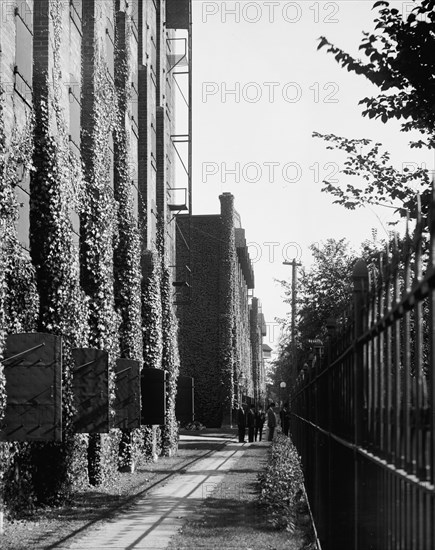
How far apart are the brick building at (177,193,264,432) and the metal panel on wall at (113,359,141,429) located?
104 feet

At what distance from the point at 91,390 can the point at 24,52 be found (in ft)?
18.9

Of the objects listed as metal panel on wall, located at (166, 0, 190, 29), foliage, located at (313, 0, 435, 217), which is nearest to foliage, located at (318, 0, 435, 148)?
foliage, located at (313, 0, 435, 217)

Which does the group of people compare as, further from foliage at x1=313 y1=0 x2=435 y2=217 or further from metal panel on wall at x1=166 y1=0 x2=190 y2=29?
foliage at x1=313 y1=0 x2=435 y2=217

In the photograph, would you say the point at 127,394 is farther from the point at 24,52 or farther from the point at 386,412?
the point at 386,412

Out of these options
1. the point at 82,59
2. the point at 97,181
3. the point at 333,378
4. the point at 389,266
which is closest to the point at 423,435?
the point at 389,266

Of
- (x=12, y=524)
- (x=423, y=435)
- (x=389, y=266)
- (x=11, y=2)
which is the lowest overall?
(x=12, y=524)

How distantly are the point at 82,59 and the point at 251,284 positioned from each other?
69926 mm

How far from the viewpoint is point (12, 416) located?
13195 millimetres

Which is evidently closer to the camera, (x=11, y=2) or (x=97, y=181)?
(x=11, y=2)

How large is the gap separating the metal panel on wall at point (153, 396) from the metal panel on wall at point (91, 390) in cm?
655

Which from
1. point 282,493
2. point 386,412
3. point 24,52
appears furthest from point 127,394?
point 386,412

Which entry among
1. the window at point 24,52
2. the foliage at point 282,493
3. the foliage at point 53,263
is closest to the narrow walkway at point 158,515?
the foliage at point 282,493

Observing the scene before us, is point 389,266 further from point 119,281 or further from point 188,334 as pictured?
point 188,334

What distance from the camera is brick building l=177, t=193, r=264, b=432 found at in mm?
55062
